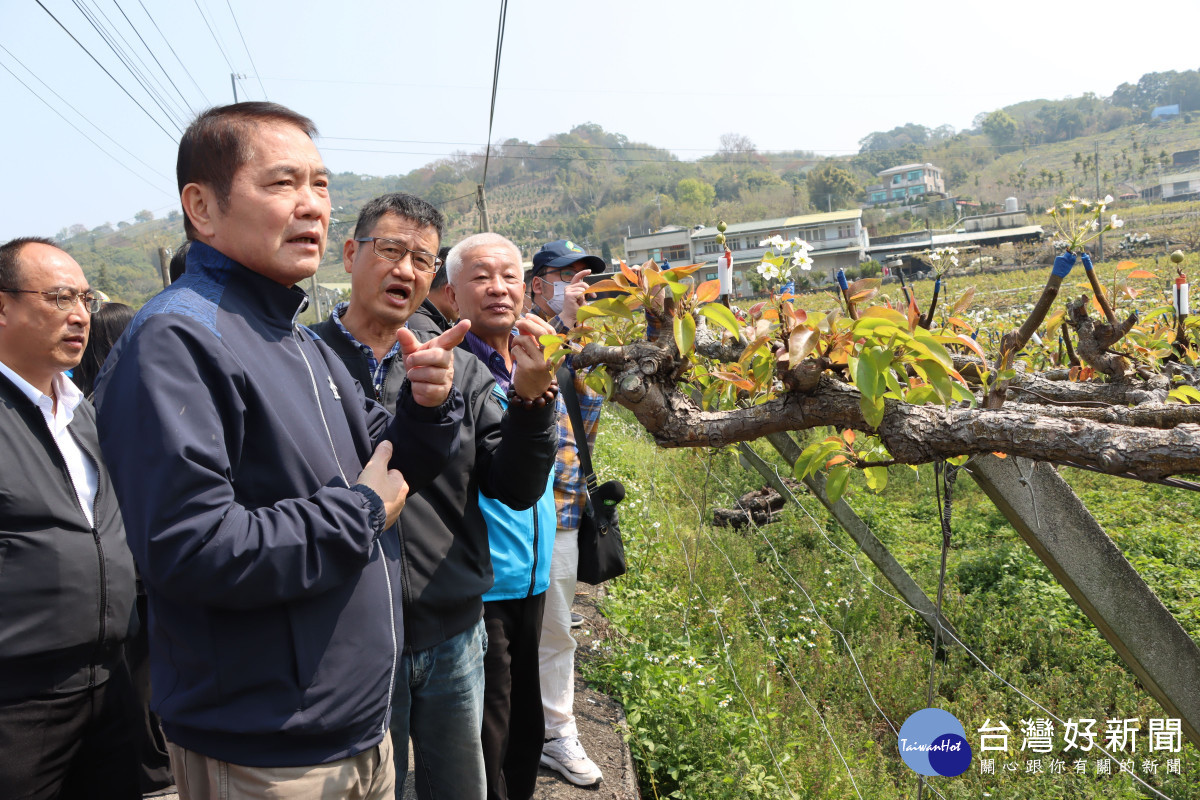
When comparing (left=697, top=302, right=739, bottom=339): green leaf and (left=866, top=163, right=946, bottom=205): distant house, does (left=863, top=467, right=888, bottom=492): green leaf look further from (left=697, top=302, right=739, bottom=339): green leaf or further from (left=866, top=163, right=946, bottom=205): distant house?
(left=866, top=163, right=946, bottom=205): distant house

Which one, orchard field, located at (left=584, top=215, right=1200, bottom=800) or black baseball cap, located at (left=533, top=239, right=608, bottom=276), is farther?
black baseball cap, located at (left=533, top=239, right=608, bottom=276)

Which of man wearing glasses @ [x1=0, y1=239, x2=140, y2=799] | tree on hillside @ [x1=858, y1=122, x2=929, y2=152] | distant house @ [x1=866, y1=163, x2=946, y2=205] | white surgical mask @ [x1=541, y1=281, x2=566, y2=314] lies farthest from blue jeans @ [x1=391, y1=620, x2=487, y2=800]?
tree on hillside @ [x1=858, y1=122, x2=929, y2=152]

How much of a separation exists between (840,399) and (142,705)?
198 cm

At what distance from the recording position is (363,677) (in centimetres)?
121

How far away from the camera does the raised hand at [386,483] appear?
4.18 ft

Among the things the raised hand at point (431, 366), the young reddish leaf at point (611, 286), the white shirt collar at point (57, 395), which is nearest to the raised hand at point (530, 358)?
the young reddish leaf at point (611, 286)

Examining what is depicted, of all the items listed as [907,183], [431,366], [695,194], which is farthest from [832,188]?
[431,366]

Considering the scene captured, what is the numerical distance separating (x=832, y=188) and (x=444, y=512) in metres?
92.8

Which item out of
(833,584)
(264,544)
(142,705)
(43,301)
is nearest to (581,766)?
(142,705)

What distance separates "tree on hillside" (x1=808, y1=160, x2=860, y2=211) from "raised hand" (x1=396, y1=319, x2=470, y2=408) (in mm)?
91270

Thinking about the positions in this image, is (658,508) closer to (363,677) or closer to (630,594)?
(630,594)

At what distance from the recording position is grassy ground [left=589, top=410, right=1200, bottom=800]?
2971 millimetres

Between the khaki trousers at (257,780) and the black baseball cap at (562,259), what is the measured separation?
223 cm

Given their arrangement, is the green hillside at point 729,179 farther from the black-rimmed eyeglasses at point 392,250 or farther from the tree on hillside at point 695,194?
the black-rimmed eyeglasses at point 392,250
